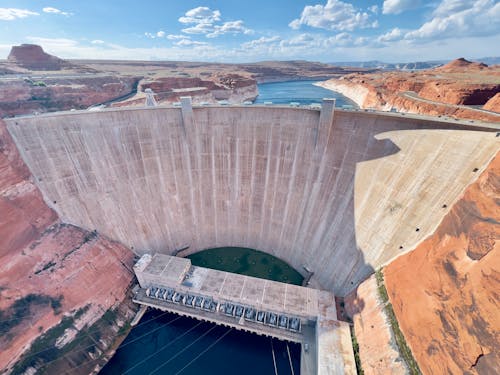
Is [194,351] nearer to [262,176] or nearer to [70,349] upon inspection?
[70,349]

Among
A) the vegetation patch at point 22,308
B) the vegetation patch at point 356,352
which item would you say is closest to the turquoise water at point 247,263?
the vegetation patch at point 356,352

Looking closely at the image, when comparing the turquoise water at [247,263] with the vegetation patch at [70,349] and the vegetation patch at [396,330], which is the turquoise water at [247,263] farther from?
the vegetation patch at [70,349]

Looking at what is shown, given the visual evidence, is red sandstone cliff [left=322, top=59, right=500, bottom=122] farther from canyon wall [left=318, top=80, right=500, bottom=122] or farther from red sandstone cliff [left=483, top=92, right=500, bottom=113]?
red sandstone cliff [left=483, top=92, right=500, bottom=113]

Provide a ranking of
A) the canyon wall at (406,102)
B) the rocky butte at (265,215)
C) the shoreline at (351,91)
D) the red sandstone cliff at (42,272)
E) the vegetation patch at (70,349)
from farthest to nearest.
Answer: the shoreline at (351,91) < the canyon wall at (406,102) < the red sandstone cliff at (42,272) < the vegetation patch at (70,349) < the rocky butte at (265,215)

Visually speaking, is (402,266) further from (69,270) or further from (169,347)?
(69,270)

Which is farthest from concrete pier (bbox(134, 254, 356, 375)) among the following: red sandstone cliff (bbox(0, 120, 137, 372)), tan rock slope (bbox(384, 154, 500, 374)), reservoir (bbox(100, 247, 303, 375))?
tan rock slope (bbox(384, 154, 500, 374))

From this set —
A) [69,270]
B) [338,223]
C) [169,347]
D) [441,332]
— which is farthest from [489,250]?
[69,270]
